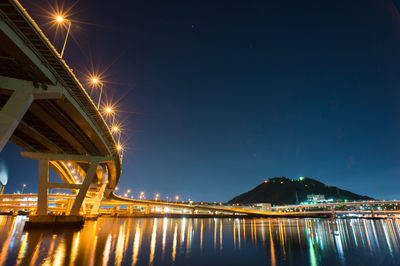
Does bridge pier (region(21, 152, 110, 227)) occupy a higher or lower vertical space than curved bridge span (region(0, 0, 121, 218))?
lower

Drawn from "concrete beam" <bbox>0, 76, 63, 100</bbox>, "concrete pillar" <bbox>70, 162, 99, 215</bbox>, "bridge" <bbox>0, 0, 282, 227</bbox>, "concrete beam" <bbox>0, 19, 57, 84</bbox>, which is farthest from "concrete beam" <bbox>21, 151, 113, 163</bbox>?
"concrete beam" <bbox>0, 19, 57, 84</bbox>

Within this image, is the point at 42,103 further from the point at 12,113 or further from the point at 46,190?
the point at 46,190

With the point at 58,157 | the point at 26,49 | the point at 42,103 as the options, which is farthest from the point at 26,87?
the point at 58,157

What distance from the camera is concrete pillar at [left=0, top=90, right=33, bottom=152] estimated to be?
15.6 metres

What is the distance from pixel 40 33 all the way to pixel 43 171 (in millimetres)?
24600

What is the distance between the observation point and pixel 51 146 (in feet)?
118

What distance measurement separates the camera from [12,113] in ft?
53.3

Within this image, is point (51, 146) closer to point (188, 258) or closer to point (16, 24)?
point (16, 24)

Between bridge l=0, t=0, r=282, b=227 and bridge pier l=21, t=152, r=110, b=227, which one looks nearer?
bridge l=0, t=0, r=282, b=227

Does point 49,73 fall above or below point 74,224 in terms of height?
above

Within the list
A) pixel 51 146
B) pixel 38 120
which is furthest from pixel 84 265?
pixel 51 146

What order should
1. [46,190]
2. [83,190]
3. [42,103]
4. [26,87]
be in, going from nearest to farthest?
[26,87], [42,103], [46,190], [83,190]

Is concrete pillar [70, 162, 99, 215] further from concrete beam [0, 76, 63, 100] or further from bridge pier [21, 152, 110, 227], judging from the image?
concrete beam [0, 76, 63, 100]

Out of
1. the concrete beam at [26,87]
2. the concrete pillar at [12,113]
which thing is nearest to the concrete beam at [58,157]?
the concrete beam at [26,87]
